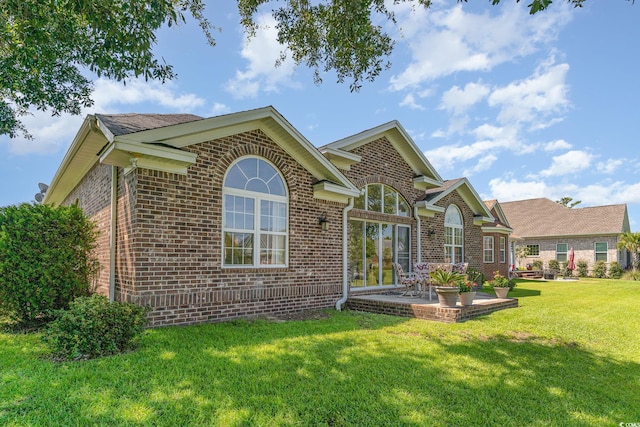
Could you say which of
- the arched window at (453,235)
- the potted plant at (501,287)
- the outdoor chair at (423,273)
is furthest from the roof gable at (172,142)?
the arched window at (453,235)

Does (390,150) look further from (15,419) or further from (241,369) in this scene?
(15,419)

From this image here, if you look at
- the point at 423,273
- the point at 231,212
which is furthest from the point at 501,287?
the point at 231,212

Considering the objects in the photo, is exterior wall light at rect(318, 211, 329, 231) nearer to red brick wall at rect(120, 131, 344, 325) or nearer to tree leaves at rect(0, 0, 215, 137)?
red brick wall at rect(120, 131, 344, 325)

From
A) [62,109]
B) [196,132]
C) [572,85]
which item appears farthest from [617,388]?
[62,109]

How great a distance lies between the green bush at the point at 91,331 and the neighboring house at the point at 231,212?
3.75 feet

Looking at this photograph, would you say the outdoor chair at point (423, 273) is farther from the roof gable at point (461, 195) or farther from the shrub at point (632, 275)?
the shrub at point (632, 275)

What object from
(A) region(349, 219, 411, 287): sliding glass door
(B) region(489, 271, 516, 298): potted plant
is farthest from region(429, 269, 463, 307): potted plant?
(B) region(489, 271, 516, 298): potted plant

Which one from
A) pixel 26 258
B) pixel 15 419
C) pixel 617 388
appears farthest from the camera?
pixel 26 258

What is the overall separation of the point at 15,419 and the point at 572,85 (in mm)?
13581

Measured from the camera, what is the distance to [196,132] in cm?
745

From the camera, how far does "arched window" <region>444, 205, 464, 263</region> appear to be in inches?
603

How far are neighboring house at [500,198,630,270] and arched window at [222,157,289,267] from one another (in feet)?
83.0

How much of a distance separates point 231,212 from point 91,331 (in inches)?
139

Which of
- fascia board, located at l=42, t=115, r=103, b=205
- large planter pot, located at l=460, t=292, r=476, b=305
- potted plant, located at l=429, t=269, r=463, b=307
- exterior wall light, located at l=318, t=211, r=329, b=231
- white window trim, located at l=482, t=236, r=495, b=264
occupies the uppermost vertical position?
fascia board, located at l=42, t=115, r=103, b=205
